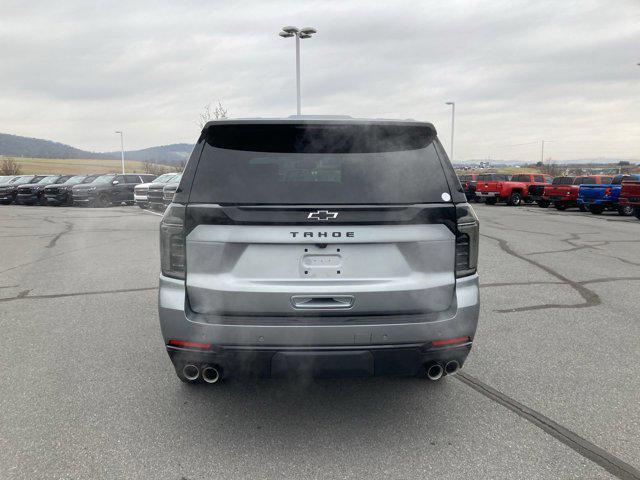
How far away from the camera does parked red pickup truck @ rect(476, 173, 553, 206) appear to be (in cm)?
2912

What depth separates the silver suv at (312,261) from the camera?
2867mm

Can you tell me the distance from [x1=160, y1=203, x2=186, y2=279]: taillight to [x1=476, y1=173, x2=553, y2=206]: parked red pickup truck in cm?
2823

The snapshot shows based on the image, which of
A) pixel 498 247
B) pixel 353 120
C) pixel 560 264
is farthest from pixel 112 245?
pixel 353 120

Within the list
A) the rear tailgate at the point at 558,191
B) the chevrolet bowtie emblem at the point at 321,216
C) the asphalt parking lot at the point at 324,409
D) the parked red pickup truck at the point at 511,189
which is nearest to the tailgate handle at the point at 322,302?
the chevrolet bowtie emblem at the point at 321,216

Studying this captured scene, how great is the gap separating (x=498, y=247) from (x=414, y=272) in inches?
353

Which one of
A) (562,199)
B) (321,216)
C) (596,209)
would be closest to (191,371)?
(321,216)

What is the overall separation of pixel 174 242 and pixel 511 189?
2867 cm

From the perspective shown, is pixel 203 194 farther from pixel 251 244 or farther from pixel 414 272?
pixel 414 272

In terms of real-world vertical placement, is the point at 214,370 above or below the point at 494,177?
below

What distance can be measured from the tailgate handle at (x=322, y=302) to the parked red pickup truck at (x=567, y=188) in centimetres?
2463

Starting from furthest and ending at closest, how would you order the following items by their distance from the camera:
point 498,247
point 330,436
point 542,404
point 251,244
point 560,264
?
point 498,247
point 560,264
point 542,404
point 330,436
point 251,244

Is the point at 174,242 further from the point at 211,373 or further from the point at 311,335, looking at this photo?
the point at 311,335

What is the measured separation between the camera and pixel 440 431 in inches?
127

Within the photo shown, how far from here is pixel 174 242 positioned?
2.99 meters
